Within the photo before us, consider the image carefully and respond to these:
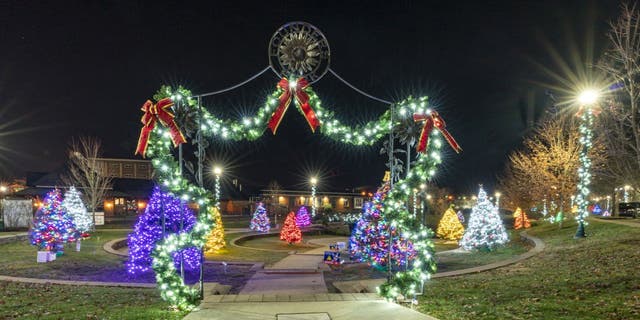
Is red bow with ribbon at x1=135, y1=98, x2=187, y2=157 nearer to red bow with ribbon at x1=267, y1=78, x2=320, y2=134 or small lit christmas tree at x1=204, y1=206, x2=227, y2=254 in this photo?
red bow with ribbon at x1=267, y1=78, x2=320, y2=134

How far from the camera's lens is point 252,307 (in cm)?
805

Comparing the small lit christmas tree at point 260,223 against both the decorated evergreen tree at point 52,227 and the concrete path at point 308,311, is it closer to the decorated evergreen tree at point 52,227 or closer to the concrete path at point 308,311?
the decorated evergreen tree at point 52,227

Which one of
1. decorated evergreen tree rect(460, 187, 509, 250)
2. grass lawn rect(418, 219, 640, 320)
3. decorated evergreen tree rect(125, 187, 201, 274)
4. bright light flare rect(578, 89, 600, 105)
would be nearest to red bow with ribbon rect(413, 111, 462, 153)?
grass lawn rect(418, 219, 640, 320)

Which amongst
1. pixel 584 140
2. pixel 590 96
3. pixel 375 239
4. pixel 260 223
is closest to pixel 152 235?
pixel 375 239

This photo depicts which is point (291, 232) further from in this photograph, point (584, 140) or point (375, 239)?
point (584, 140)

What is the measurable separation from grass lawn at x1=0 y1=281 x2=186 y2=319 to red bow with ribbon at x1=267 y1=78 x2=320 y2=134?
391cm

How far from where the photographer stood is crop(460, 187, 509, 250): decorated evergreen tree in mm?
18844

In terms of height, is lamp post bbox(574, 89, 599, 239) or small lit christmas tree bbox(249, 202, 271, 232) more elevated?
lamp post bbox(574, 89, 599, 239)

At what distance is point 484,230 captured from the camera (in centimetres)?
1884

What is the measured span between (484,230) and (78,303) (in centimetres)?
1500

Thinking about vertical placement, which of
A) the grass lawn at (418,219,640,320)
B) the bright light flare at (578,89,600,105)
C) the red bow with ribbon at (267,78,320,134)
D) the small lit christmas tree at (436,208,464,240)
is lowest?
the small lit christmas tree at (436,208,464,240)

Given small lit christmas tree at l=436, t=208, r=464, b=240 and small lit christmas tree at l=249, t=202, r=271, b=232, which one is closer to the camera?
small lit christmas tree at l=436, t=208, r=464, b=240

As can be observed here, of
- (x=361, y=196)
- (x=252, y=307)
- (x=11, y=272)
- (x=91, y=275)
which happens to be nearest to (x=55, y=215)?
(x=11, y=272)

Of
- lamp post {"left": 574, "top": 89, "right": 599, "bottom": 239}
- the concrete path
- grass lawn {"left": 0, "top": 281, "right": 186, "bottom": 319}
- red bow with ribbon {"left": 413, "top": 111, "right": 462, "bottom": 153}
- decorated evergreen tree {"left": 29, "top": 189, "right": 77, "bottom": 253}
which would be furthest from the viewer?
decorated evergreen tree {"left": 29, "top": 189, "right": 77, "bottom": 253}
